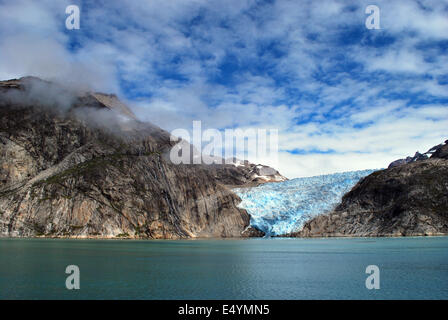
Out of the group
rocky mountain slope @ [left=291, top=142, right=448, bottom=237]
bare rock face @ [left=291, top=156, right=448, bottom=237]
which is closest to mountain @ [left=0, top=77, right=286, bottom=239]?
rocky mountain slope @ [left=291, top=142, right=448, bottom=237]

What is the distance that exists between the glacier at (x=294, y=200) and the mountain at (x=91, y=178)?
4918 mm

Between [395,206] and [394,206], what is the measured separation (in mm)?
451

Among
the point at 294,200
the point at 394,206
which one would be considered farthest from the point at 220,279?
the point at 294,200

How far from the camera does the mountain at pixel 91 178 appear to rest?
336ft

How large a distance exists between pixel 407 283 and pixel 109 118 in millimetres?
119016

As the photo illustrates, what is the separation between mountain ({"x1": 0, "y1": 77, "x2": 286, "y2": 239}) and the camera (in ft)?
336

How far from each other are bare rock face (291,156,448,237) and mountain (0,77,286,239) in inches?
1056

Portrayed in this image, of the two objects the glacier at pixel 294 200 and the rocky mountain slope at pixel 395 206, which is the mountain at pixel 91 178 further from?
the rocky mountain slope at pixel 395 206
